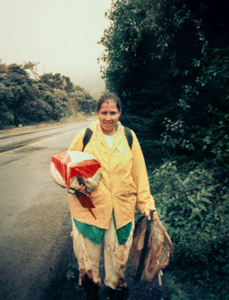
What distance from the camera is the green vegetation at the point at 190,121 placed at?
2.32 meters

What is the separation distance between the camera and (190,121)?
3.27m

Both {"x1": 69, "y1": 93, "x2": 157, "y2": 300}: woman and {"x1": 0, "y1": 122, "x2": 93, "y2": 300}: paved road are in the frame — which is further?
{"x1": 0, "y1": 122, "x2": 93, "y2": 300}: paved road

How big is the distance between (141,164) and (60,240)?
189cm

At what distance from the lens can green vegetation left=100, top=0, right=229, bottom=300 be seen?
7.63 ft

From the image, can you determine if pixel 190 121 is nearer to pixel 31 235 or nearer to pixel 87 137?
pixel 87 137

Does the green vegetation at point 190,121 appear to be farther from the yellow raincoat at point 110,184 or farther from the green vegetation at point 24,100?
the green vegetation at point 24,100

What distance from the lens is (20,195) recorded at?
15.1 feet

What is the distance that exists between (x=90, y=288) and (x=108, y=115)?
5.30ft

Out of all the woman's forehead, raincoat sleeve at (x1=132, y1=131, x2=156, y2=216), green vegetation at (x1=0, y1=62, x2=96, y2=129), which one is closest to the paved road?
raincoat sleeve at (x1=132, y1=131, x2=156, y2=216)

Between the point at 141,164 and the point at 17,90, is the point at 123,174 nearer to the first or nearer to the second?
the point at 141,164

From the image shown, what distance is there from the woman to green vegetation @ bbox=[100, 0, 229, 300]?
86cm

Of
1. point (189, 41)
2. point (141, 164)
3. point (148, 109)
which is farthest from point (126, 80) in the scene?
point (141, 164)

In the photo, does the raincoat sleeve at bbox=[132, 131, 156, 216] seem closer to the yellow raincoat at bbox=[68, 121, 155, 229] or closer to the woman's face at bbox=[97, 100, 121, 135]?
the yellow raincoat at bbox=[68, 121, 155, 229]

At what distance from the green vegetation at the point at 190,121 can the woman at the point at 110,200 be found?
33.9 inches
